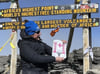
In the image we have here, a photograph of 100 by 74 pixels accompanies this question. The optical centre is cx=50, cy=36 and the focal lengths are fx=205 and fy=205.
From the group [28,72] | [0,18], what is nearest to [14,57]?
[0,18]

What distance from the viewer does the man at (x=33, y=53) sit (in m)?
2.01

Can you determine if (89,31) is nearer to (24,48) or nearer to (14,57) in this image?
(14,57)

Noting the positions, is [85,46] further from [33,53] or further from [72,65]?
[33,53]

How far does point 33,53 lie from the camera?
6.61 ft

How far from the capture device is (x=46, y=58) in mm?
2010

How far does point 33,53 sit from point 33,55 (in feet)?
0.08

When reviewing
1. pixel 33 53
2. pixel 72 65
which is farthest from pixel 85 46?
pixel 33 53

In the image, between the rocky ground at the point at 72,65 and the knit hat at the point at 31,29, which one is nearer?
the knit hat at the point at 31,29

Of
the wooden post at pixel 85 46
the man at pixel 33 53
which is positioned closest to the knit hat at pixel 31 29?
the man at pixel 33 53

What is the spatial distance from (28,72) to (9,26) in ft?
14.1

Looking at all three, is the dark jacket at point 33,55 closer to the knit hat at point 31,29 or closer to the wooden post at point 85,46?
the knit hat at point 31,29

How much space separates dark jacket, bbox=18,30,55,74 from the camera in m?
2.01

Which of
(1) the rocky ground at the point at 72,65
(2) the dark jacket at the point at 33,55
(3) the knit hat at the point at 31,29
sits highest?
(3) the knit hat at the point at 31,29

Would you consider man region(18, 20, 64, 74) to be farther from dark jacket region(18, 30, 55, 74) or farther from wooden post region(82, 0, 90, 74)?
wooden post region(82, 0, 90, 74)
